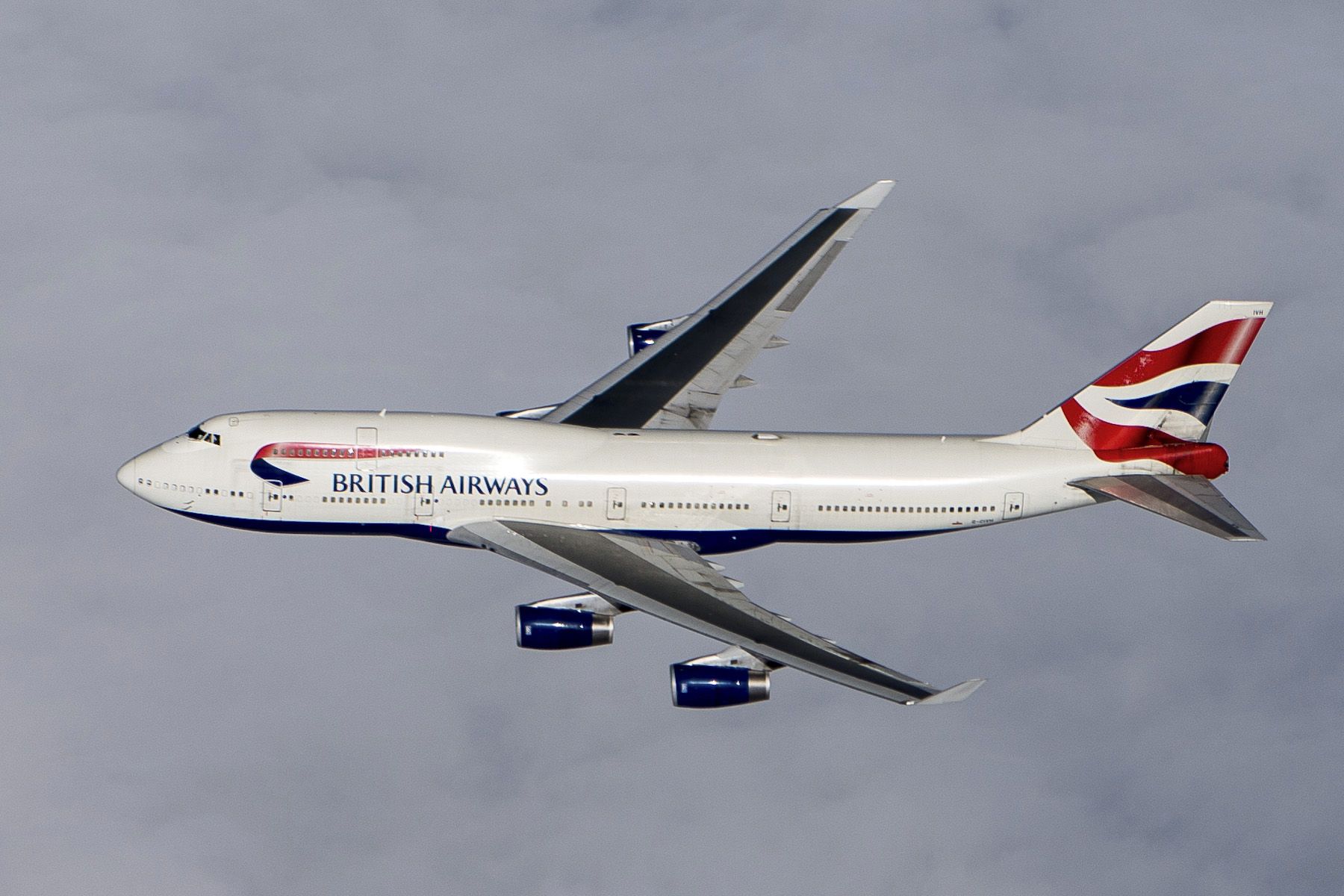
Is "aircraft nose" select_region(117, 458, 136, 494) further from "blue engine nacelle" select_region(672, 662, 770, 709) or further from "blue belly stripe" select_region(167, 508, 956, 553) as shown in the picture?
"blue engine nacelle" select_region(672, 662, 770, 709)

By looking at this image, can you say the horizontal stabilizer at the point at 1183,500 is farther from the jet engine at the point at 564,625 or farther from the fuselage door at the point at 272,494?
the fuselage door at the point at 272,494

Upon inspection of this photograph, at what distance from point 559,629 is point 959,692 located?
12.6 m

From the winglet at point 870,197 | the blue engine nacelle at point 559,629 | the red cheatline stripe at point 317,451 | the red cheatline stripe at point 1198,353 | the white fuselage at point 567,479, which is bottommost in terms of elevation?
the blue engine nacelle at point 559,629

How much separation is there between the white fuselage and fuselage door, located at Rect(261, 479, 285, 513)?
0.04 m

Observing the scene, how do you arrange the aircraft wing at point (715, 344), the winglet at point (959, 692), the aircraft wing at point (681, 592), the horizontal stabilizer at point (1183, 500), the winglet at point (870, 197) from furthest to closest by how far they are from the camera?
the winglet at point (870, 197)
the aircraft wing at point (715, 344)
the horizontal stabilizer at point (1183, 500)
the aircraft wing at point (681, 592)
the winglet at point (959, 692)

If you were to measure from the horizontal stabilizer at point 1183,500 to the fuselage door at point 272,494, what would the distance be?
2297 centimetres

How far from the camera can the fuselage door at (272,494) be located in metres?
46.1

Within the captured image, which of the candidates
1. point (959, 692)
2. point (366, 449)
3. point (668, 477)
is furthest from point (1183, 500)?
point (366, 449)

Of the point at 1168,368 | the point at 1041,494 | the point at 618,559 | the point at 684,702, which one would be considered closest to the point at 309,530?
the point at 618,559

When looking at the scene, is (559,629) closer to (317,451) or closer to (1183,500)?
(317,451)

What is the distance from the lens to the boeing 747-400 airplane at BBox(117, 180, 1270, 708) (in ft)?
151

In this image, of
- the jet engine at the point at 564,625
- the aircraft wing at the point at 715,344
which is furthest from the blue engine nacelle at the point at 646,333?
the jet engine at the point at 564,625

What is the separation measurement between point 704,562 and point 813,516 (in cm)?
376

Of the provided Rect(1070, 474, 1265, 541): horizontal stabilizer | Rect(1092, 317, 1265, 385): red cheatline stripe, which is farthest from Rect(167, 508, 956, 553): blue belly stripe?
Rect(1092, 317, 1265, 385): red cheatline stripe
